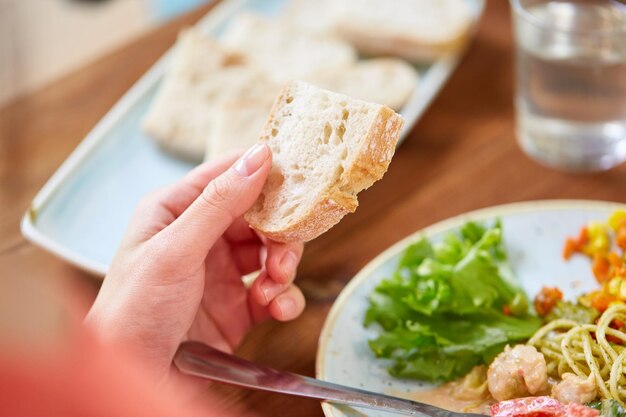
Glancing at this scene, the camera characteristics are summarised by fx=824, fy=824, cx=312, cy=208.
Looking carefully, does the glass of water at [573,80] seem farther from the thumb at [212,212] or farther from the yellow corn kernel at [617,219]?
the thumb at [212,212]

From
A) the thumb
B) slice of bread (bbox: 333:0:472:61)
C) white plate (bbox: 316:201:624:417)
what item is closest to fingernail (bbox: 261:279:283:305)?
white plate (bbox: 316:201:624:417)

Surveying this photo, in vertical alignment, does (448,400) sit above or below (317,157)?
below

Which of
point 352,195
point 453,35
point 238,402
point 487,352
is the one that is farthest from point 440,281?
point 453,35

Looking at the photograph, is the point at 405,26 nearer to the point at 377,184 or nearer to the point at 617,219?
the point at 377,184

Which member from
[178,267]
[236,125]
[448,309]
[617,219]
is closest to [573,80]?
[617,219]

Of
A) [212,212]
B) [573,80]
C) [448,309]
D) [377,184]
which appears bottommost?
[377,184]

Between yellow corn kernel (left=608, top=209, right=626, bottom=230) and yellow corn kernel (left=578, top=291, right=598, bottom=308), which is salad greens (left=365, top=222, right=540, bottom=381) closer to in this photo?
yellow corn kernel (left=578, top=291, right=598, bottom=308)
